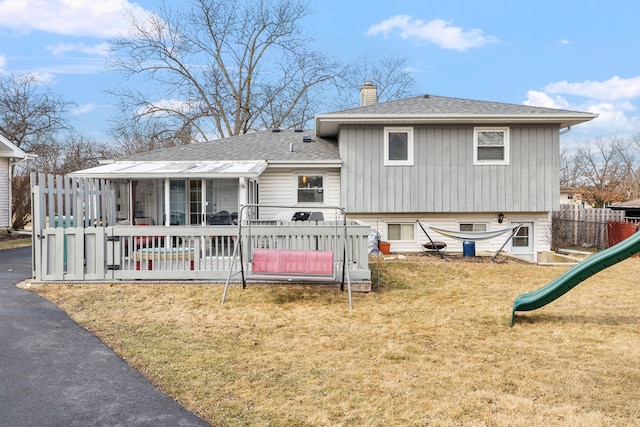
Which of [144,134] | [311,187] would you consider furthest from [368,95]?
[144,134]

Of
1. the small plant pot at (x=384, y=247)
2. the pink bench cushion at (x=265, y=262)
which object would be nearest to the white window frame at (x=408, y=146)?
the small plant pot at (x=384, y=247)

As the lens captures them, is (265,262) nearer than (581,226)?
Yes

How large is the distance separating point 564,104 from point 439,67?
13.4m

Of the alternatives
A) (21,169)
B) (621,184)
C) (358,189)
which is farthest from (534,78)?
(21,169)

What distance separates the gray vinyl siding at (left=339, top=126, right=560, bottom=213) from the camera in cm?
1370

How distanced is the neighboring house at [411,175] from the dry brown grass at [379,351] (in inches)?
183

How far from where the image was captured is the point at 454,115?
43.0ft

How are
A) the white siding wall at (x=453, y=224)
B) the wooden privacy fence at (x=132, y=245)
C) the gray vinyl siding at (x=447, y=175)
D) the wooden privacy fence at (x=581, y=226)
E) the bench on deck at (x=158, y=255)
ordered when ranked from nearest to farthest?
the wooden privacy fence at (x=132, y=245), the bench on deck at (x=158, y=255), the gray vinyl siding at (x=447, y=175), the white siding wall at (x=453, y=224), the wooden privacy fence at (x=581, y=226)

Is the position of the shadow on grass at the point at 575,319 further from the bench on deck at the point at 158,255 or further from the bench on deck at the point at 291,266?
the bench on deck at the point at 158,255

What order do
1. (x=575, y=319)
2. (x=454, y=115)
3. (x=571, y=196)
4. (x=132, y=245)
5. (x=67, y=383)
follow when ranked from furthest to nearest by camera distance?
(x=571, y=196)
(x=454, y=115)
(x=132, y=245)
(x=575, y=319)
(x=67, y=383)

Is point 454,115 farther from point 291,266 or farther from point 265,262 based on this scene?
point 265,262

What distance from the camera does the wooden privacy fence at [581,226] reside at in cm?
1688

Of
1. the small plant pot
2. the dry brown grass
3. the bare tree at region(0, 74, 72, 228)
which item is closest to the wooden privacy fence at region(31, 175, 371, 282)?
the dry brown grass

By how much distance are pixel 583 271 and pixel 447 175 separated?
770cm
